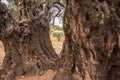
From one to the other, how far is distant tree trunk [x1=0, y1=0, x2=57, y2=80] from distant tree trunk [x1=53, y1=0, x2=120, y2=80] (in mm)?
3810

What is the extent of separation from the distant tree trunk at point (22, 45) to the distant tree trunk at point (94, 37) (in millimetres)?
3810

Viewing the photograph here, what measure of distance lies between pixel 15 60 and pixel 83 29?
4.80 metres

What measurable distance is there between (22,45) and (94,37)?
4.85 m

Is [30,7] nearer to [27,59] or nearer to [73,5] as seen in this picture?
[27,59]

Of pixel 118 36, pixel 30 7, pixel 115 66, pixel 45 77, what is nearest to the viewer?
pixel 118 36

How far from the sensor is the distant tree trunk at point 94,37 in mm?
7434

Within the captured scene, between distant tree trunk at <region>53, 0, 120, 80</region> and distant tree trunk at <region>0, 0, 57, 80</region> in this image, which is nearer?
distant tree trunk at <region>53, 0, 120, 80</region>

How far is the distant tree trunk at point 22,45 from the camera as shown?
11.7 m

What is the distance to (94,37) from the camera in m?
7.55

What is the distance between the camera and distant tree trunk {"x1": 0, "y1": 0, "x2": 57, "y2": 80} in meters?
11.7

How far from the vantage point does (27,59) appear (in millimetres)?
11891

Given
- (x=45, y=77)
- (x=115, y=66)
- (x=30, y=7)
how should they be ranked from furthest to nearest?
(x=30, y=7), (x=45, y=77), (x=115, y=66)

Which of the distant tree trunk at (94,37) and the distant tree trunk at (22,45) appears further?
the distant tree trunk at (22,45)

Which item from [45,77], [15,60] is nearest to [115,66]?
[45,77]
